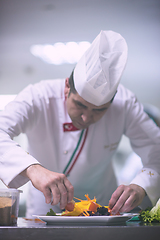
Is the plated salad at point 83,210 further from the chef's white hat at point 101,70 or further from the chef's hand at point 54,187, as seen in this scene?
the chef's white hat at point 101,70

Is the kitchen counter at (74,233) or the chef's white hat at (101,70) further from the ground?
the chef's white hat at (101,70)

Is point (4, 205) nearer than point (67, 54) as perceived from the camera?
Yes

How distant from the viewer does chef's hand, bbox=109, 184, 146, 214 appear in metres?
Result: 0.95

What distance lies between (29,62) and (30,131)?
78.5 inches

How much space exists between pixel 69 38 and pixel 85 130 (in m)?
1.86

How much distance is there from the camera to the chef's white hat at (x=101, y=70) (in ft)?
3.85

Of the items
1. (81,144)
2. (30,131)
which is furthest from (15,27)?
(81,144)

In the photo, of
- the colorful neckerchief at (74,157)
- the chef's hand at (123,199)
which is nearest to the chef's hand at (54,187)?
the chef's hand at (123,199)

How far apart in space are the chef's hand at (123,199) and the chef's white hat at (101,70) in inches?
17.5

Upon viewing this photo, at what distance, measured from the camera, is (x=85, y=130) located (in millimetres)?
1531

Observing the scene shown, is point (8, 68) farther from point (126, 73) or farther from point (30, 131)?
point (30, 131)

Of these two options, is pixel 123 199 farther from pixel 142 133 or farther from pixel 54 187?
pixel 142 133

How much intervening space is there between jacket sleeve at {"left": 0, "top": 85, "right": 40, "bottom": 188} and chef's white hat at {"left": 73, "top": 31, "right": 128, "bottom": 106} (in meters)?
0.32

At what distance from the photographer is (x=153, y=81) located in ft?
10.8
